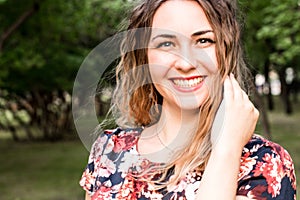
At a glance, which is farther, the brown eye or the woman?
the brown eye

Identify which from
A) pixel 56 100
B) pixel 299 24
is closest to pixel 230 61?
pixel 299 24

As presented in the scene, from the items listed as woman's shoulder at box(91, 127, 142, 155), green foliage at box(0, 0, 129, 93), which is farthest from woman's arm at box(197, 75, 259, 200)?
green foliage at box(0, 0, 129, 93)

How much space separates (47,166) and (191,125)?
40.0 feet

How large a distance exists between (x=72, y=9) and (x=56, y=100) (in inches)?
251

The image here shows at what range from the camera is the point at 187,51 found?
49.2 inches

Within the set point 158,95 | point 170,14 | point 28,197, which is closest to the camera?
point 170,14

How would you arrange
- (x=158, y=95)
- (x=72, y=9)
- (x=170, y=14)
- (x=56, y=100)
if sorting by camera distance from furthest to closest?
1. (x=56, y=100)
2. (x=72, y=9)
3. (x=158, y=95)
4. (x=170, y=14)

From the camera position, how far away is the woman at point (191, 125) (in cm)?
117

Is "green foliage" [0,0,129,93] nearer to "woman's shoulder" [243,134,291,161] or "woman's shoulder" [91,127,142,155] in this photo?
"woman's shoulder" [91,127,142,155]

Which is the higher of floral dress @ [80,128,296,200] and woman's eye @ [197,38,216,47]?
woman's eye @ [197,38,216,47]

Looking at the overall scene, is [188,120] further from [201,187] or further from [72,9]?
[72,9]

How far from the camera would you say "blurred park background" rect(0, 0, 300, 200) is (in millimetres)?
9219

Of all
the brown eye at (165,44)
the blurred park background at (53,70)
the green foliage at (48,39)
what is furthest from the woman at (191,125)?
the green foliage at (48,39)

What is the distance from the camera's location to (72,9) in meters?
11.4
